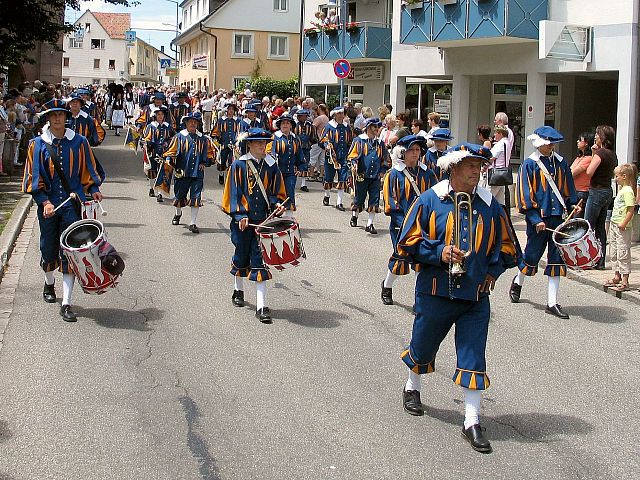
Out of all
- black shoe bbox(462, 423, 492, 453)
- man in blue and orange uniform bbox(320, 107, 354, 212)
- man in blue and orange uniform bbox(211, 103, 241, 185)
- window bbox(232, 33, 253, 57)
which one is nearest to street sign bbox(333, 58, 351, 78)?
man in blue and orange uniform bbox(211, 103, 241, 185)

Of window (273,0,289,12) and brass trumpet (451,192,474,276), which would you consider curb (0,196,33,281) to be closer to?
brass trumpet (451,192,474,276)

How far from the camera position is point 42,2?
990 inches

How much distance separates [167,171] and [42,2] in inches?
399

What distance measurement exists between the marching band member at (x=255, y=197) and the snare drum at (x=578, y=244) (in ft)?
9.27

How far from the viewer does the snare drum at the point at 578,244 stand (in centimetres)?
944

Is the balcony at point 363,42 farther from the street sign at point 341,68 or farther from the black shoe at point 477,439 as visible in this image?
the black shoe at point 477,439

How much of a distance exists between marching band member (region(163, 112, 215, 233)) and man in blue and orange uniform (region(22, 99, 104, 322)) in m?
5.70

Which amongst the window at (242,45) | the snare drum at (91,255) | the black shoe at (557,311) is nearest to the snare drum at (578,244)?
the black shoe at (557,311)

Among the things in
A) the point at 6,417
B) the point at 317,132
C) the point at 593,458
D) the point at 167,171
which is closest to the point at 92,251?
the point at 6,417

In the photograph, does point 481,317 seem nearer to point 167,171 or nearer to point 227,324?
point 227,324

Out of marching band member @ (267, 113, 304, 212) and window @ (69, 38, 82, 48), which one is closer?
marching band member @ (267, 113, 304, 212)

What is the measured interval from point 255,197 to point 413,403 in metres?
3.37

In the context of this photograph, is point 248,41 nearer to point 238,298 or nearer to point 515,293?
point 515,293

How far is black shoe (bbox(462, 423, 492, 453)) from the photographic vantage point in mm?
5762
